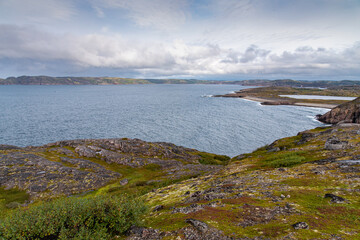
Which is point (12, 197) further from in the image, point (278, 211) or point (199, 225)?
point (278, 211)

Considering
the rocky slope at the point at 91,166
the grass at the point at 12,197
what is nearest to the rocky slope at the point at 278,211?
the rocky slope at the point at 91,166

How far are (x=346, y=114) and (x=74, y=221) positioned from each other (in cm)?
15219

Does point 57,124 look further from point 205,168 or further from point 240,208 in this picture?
point 240,208

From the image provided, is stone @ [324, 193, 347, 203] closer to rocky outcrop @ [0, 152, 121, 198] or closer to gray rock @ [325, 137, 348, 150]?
gray rock @ [325, 137, 348, 150]

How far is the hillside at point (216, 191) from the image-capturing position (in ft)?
40.5

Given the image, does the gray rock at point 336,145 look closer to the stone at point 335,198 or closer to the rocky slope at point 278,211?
the rocky slope at point 278,211

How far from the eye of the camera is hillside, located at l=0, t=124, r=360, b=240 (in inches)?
487

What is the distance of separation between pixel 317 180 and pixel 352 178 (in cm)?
310

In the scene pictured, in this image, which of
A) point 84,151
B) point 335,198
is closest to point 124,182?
point 84,151

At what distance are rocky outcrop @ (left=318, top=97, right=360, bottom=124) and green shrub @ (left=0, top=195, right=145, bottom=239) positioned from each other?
13716 cm

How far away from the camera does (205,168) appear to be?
5219cm

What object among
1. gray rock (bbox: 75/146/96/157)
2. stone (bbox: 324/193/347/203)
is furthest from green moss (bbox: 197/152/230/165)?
stone (bbox: 324/193/347/203)

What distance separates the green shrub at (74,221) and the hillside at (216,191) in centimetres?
59

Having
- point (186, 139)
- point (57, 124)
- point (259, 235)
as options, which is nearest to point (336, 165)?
point (259, 235)
